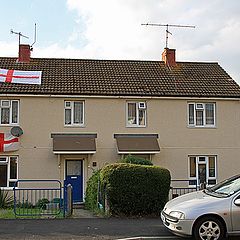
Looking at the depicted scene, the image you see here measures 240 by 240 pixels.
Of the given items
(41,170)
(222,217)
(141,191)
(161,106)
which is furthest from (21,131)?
(222,217)

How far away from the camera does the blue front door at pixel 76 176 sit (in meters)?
21.0

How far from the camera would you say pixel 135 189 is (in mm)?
14086

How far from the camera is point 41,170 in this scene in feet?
67.4

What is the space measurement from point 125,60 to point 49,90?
5.95 m

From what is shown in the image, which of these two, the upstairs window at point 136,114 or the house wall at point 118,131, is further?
the upstairs window at point 136,114

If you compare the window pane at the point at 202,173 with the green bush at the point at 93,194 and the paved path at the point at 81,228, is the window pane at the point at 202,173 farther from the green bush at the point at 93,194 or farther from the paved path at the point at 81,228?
the paved path at the point at 81,228

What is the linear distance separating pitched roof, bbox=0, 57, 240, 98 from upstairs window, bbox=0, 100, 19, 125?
61cm

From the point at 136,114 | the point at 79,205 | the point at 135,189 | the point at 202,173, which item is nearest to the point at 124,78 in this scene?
the point at 136,114

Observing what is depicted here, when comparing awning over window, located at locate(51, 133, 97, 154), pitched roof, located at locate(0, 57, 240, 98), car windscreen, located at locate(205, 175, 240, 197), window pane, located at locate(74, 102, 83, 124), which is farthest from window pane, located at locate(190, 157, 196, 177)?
car windscreen, located at locate(205, 175, 240, 197)

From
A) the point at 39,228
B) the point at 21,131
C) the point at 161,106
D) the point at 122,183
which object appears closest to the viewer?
the point at 39,228

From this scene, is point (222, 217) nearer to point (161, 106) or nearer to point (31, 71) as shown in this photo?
point (161, 106)

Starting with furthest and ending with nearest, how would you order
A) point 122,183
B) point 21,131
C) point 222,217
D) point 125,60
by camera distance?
point 125,60, point 21,131, point 122,183, point 222,217

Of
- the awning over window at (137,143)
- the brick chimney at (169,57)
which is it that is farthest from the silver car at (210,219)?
the brick chimney at (169,57)

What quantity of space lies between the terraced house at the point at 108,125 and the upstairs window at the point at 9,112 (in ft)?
0.15
